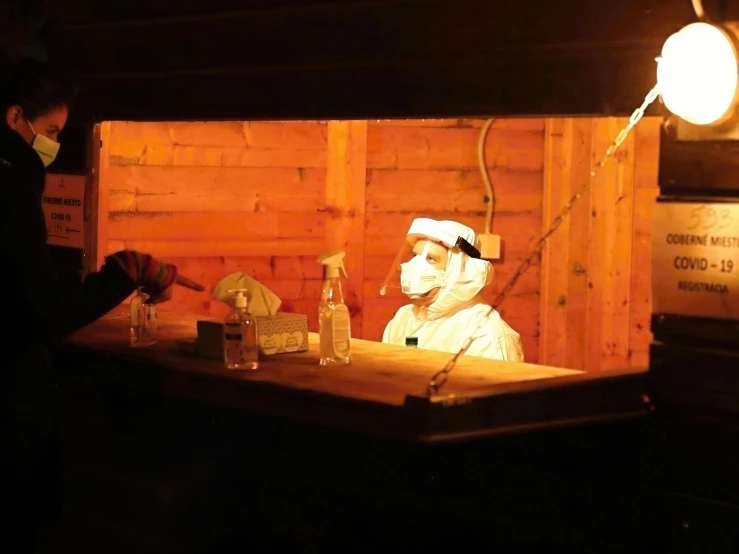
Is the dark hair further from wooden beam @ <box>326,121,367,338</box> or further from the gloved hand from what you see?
wooden beam @ <box>326,121,367,338</box>

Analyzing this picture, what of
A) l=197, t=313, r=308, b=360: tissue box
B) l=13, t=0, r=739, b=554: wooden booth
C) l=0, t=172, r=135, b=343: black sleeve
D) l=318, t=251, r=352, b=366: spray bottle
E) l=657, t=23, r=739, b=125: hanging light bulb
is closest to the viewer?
l=657, t=23, r=739, b=125: hanging light bulb

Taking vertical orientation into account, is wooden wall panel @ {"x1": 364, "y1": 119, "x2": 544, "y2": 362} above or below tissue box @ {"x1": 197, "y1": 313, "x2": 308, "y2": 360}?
above

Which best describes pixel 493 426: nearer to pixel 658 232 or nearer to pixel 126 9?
pixel 658 232

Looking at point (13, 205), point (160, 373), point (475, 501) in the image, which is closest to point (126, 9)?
point (13, 205)

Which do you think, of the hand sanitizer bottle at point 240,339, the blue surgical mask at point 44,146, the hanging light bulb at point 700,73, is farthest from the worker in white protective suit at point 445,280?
the hanging light bulb at point 700,73

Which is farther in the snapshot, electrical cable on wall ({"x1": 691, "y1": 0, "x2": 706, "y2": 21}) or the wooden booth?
the wooden booth

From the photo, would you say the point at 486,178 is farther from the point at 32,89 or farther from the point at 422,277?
the point at 32,89

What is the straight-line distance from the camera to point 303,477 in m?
3.41

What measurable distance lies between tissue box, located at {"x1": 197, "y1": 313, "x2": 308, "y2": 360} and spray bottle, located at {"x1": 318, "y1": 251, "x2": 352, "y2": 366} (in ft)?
0.61

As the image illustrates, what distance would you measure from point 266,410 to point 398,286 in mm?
2522

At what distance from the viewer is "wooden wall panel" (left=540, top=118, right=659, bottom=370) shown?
5.39 metres

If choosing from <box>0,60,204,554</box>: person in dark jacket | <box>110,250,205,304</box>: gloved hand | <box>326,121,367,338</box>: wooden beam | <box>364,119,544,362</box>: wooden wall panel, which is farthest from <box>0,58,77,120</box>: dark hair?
<box>364,119,544,362</box>: wooden wall panel

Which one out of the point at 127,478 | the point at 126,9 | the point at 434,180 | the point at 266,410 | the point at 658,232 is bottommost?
the point at 127,478

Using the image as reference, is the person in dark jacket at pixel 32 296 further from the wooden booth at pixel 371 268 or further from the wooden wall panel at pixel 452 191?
the wooden wall panel at pixel 452 191
